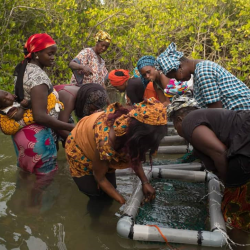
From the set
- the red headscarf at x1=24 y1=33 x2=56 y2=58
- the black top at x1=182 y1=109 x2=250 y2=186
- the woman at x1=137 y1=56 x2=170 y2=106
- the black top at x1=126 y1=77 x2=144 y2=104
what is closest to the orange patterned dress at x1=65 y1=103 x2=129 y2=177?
the black top at x1=182 y1=109 x2=250 y2=186

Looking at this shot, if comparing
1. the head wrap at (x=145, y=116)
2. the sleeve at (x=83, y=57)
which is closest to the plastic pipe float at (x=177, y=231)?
the head wrap at (x=145, y=116)

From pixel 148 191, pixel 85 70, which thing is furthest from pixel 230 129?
pixel 85 70

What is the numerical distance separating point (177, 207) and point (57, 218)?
1185 millimetres

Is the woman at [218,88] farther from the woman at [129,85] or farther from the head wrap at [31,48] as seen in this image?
the woman at [129,85]

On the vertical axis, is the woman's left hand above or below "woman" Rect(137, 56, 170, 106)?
below

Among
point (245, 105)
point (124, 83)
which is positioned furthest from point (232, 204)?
point (124, 83)

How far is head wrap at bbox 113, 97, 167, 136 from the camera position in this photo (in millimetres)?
2279

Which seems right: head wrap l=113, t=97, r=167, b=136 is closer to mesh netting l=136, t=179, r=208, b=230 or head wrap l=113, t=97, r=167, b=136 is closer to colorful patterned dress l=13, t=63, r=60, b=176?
mesh netting l=136, t=179, r=208, b=230

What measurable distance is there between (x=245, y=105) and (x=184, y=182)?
1168 millimetres

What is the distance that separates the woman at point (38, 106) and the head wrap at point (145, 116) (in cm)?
133

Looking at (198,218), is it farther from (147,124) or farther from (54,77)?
(54,77)

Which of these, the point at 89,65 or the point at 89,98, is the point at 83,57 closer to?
the point at 89,65

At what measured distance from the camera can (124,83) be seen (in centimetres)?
561

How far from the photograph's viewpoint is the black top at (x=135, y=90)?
17.4 ft
